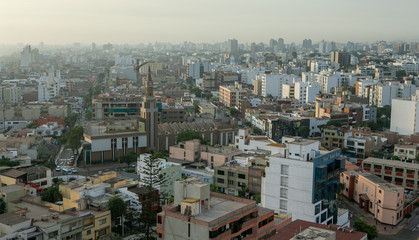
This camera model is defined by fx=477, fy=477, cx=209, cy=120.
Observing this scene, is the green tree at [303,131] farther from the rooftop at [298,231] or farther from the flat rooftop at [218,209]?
the flat rooftop at [218,209]

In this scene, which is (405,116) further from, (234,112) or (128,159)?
(128,159)

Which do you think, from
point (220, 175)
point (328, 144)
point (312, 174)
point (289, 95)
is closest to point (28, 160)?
point (220, 175)

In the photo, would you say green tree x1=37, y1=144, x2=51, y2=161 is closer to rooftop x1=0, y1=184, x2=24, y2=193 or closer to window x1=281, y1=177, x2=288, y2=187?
rooftop x1=0, y1=184, x2=24, y2=193

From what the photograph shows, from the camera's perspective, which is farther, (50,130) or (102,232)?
(50,130)

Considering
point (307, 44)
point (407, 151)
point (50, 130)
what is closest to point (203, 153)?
point (407, 151)

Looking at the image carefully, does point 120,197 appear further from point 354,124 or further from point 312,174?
point 354,124

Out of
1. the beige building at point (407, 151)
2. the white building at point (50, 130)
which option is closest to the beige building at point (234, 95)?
the white building at point (50, 130)
